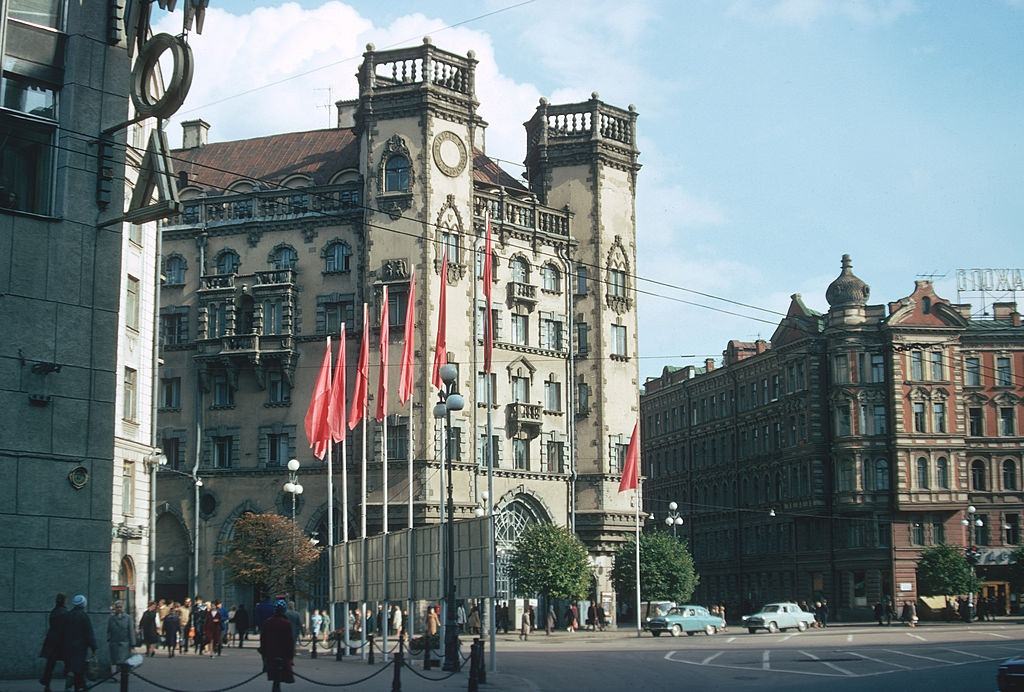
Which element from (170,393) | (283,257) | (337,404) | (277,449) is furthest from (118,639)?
(170,393)

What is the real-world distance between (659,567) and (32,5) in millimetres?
54417

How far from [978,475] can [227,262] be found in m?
54.1

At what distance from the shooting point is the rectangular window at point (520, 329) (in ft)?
246

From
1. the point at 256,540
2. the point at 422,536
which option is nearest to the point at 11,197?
the point at 422,536

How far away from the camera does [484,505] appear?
69.4 meters

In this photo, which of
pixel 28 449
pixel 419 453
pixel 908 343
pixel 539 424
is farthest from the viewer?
pixel 908 343

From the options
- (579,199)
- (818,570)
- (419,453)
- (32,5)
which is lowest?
(818,570)

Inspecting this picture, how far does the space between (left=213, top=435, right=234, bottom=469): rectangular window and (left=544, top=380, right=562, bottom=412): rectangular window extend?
Answer: 17102 mm

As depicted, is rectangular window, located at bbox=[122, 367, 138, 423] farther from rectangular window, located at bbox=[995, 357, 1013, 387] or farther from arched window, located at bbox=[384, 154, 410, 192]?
rectangular window, located at bbox=[995, 357, 1013, 387]

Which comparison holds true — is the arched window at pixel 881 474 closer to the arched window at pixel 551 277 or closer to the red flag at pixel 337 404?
the arched window at pixel 551 277

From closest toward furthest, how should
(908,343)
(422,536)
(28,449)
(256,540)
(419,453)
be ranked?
(28,449) < (422,536) < (256,540) < (419,453) < (908,343)

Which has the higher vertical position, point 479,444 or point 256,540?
point 479,444

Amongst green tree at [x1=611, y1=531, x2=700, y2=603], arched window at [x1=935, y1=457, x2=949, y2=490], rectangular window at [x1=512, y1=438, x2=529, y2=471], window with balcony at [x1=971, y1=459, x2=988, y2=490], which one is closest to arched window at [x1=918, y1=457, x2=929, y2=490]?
arched window at [x1=935, y1=457, x2=949, y2=490]

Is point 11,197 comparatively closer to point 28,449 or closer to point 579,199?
point 28,449
